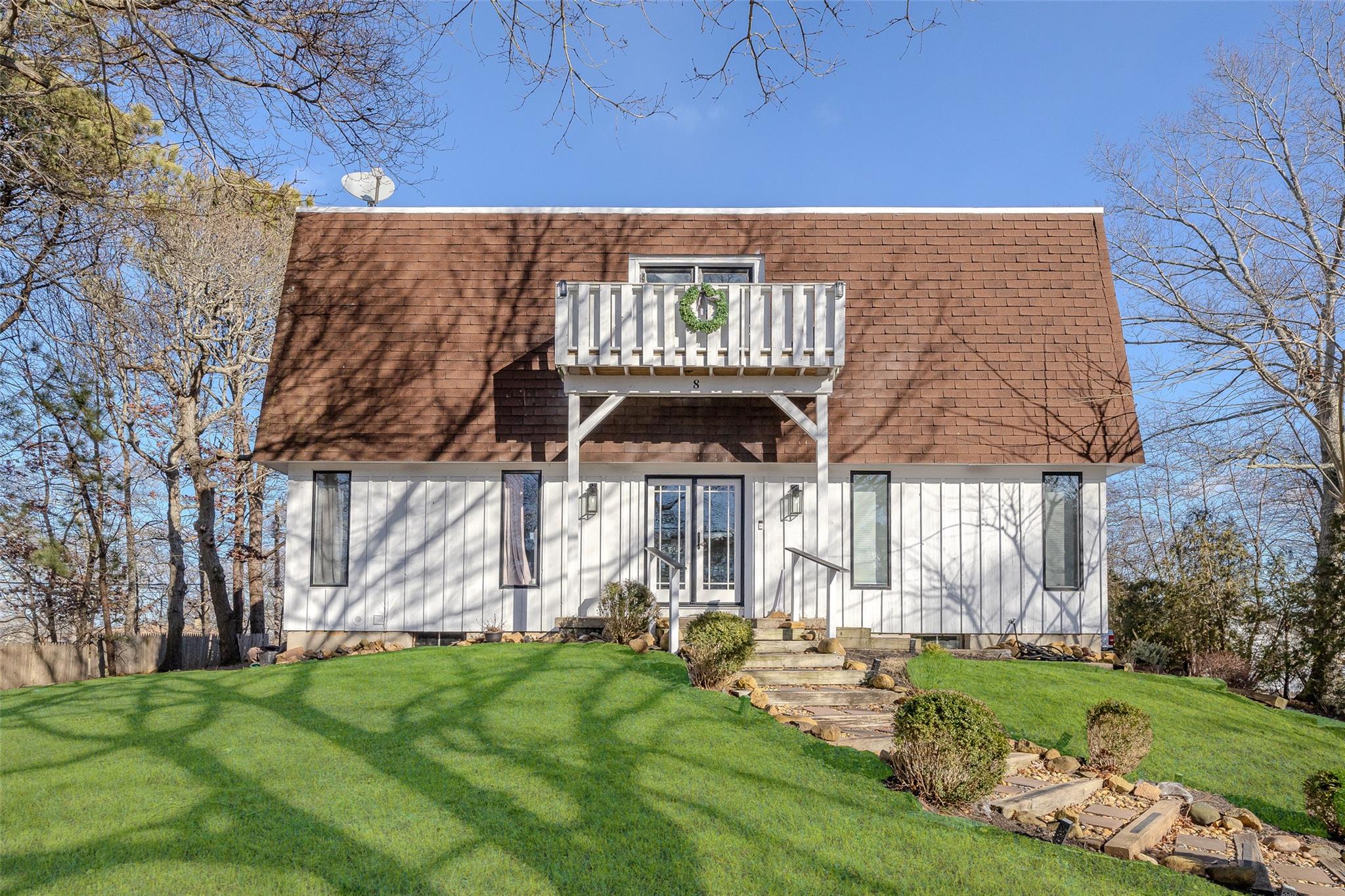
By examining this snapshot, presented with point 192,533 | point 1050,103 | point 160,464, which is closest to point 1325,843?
point 1050,103

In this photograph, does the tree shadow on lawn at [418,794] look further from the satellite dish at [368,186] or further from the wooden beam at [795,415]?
the satellite dish at [368,186]

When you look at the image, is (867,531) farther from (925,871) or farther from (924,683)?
(925,871)

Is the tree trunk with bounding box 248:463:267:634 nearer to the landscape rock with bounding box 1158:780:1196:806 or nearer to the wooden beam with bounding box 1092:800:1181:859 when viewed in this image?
the landscape rock with bounding box 1158:780:1196:806

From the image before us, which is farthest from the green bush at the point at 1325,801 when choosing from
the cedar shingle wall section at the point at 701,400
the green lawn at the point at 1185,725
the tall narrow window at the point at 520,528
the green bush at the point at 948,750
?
the tall narrow window at the point at 520,528

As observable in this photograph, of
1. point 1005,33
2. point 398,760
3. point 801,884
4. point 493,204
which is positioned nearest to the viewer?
point 801,884

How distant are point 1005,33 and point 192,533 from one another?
19778 mm

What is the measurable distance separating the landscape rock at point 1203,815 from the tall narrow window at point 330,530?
1139cm

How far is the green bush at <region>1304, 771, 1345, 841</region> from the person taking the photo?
24.2 feet

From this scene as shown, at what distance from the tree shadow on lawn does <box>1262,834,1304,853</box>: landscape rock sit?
3233mm

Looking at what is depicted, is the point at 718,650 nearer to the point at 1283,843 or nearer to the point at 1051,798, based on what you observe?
the point at 1051,798

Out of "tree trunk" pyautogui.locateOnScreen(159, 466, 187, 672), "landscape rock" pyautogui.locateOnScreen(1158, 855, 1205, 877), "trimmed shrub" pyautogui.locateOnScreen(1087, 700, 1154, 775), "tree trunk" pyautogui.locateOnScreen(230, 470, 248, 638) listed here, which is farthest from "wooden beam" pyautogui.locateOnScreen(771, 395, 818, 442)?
"tree trunk" pyautogui.locateOnScreen(230, 470, 248, 638)

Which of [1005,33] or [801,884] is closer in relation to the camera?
[801,884]

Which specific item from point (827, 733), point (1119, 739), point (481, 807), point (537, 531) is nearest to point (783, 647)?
point (827, 733)

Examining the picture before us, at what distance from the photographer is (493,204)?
15.0m
